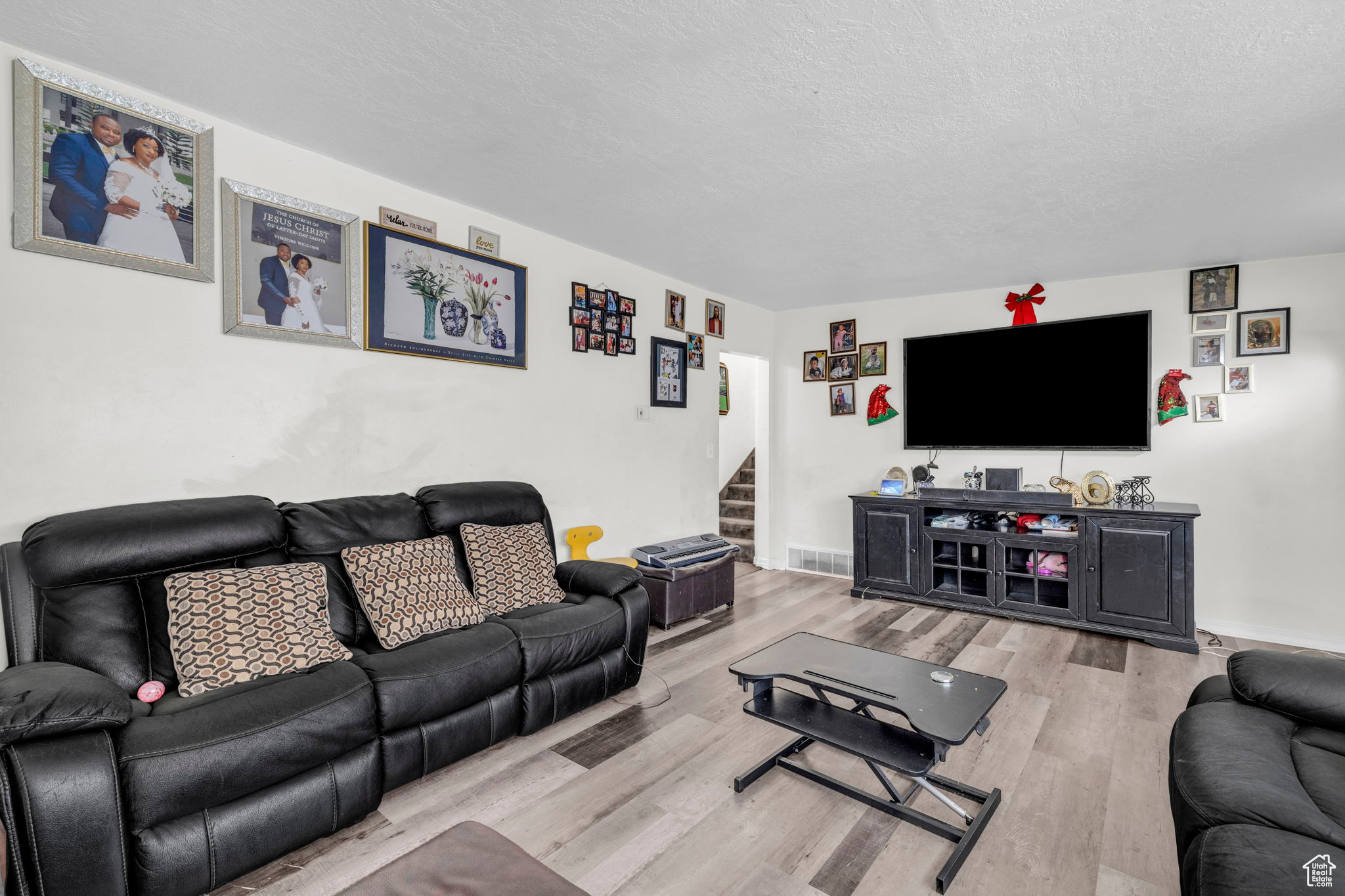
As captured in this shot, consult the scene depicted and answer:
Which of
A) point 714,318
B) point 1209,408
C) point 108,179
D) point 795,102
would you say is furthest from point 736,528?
point 108,179

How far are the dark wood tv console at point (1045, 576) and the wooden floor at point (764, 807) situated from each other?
65cm

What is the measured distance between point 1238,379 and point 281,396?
18.0 ft

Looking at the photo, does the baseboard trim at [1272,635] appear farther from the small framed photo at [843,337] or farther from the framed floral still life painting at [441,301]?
the framed floral still life painting at [441,301]

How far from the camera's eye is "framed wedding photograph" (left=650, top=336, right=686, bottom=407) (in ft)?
14.7

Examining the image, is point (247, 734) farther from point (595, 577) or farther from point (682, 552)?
point (682, 552)

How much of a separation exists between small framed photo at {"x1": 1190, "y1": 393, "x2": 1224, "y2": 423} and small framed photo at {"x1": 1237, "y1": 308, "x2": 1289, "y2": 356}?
1.02 feet

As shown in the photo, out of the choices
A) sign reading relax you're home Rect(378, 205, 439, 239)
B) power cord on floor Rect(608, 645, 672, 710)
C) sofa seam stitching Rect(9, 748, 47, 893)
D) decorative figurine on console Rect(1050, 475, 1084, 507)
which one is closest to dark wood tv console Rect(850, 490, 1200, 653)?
decorative figurine on console Rect(1050, 475, 1084, 507)

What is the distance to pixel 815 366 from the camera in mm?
5660

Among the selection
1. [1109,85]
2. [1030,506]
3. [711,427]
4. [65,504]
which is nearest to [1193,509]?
[1030,506]

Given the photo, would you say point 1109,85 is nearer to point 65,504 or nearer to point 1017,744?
point 1017,744

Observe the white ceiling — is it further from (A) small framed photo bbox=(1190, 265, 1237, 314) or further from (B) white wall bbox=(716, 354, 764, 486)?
(B) white wall bbox=(716, 354, 764, 486)

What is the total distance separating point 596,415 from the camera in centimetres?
404

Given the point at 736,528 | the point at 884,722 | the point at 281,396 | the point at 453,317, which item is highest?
the point at 453,317

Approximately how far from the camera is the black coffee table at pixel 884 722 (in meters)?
1.86
